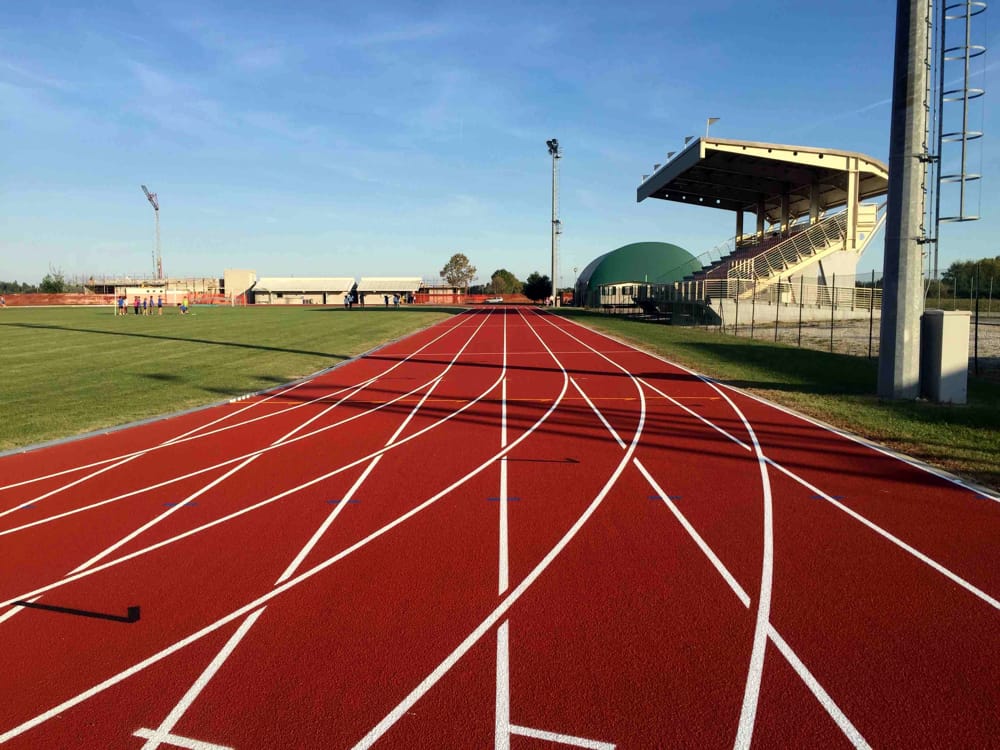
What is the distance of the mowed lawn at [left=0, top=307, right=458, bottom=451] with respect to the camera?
11617 mm

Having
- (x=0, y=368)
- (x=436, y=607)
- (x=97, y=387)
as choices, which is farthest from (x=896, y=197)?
(x=0, y=368)

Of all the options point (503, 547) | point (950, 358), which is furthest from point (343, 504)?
point (950, 358)

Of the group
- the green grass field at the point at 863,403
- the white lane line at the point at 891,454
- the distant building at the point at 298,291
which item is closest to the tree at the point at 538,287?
the distant building at the point at 298,291

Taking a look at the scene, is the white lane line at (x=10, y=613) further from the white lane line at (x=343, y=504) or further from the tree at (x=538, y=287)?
the tree at (x=538, y=287)

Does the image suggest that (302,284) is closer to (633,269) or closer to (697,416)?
(633,269)

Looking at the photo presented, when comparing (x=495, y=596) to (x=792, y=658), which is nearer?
(x=792, y=658)

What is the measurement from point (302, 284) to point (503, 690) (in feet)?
387

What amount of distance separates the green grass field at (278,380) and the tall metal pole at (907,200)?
916 millimetres

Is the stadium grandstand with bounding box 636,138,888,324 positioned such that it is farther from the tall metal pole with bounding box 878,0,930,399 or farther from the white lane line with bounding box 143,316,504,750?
the white lane line with bounding box 143,316,504,750

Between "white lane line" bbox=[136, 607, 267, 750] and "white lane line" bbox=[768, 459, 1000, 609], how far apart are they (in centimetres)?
502

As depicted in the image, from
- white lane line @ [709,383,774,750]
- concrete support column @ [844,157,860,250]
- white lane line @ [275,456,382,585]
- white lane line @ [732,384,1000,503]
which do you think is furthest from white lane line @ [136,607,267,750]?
concrete support column @ [844,157,860,250]

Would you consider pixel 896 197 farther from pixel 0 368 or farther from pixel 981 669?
pixel 0 368

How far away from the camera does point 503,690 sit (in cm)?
370

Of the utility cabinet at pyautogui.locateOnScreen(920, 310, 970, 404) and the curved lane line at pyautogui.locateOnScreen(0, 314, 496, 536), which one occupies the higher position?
the utility cabinet at pyautogui.locateOnScreen(920, 310, 970, 404)
